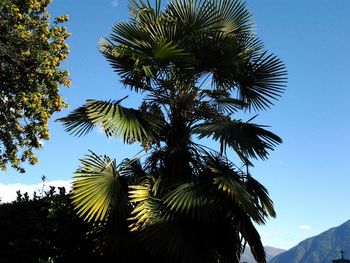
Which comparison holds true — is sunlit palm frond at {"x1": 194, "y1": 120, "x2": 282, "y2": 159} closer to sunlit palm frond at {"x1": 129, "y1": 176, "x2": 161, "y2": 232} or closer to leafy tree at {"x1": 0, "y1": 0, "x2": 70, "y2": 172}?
sunlit palm frond at {"x1": 129, "y1": 176, "x2": 161, "y2": 232}

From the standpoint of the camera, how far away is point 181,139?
296 inches

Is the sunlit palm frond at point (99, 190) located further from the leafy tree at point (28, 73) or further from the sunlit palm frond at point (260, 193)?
the leafy tree at point (28, 73)

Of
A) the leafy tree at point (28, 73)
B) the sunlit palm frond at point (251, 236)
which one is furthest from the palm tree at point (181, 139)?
the leafy tree at point (28, 73)

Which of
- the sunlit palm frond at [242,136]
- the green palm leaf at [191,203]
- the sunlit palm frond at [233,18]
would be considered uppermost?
the sunlit palm frond at [233,18]

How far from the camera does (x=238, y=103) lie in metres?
8.17

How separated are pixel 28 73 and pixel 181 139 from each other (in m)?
8.64

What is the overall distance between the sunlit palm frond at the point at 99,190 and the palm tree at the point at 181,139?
0.7 inches

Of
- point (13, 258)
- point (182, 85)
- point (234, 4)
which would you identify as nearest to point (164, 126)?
point (182, 85)

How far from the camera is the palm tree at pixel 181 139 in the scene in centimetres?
614

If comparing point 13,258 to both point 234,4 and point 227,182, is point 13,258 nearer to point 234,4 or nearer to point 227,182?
point 227,182

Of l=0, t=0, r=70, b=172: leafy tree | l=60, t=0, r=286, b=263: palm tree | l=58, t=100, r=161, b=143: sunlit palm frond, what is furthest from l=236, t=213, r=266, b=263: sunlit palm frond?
l=0, t=0, r=70, b=172: leafy tree

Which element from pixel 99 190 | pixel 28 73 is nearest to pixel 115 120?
pixel 99 190

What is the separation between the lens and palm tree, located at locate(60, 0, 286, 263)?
6.14 meters

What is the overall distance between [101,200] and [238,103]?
3.29 metres
